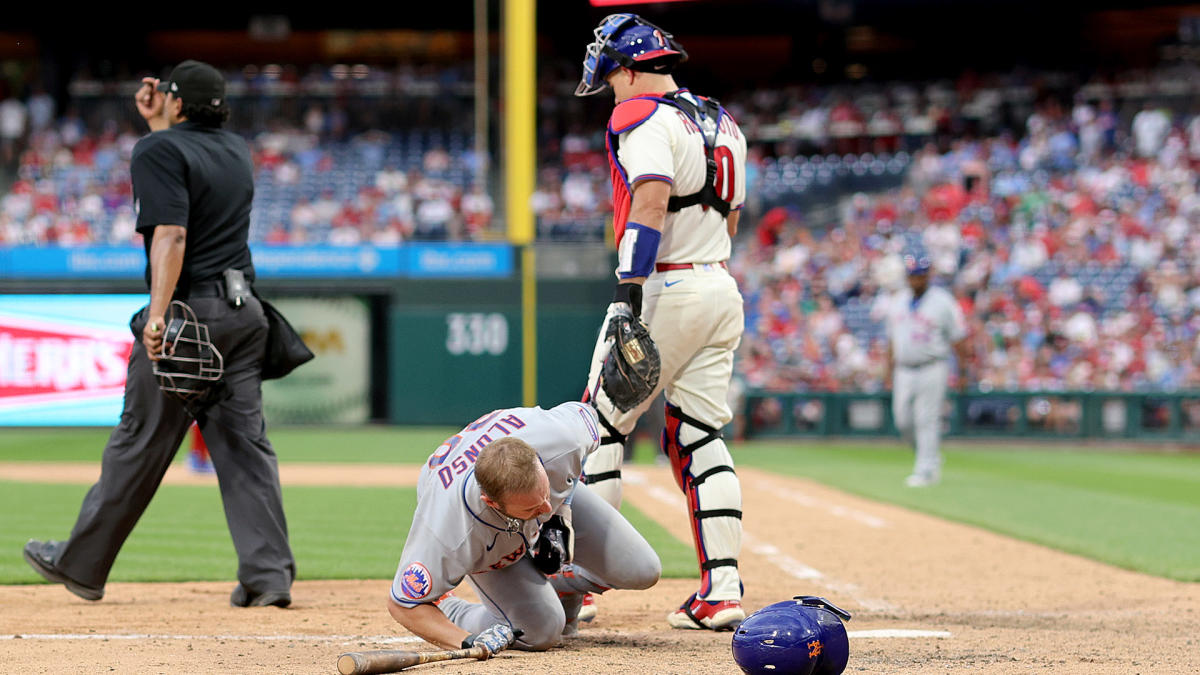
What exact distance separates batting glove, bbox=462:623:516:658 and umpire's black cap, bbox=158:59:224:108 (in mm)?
2478

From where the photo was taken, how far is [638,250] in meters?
4.59

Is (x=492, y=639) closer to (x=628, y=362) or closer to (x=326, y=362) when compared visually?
(x=628, y=362)

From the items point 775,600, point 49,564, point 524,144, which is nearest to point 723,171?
point 775,600

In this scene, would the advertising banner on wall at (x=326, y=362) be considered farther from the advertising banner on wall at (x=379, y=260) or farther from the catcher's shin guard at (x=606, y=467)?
the catcher's shin guard at (x=606, y=467)

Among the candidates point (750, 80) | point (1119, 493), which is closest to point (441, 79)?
point (750, 80)

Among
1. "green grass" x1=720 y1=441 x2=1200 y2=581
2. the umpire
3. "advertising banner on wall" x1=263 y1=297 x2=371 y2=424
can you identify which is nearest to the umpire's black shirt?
the umpire

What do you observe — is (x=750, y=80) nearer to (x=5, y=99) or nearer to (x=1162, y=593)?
(x=5, y=99)

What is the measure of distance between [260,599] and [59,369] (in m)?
14.1

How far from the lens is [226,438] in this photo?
205 inches

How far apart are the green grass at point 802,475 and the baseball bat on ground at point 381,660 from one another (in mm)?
2556

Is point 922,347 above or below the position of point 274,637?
above

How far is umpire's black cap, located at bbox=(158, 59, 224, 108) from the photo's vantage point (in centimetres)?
526

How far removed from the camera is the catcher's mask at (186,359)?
16.3ft

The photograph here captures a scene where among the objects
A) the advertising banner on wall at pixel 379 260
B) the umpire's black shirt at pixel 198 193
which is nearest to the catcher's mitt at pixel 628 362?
the umpire's black shirt at pixel 198 193
